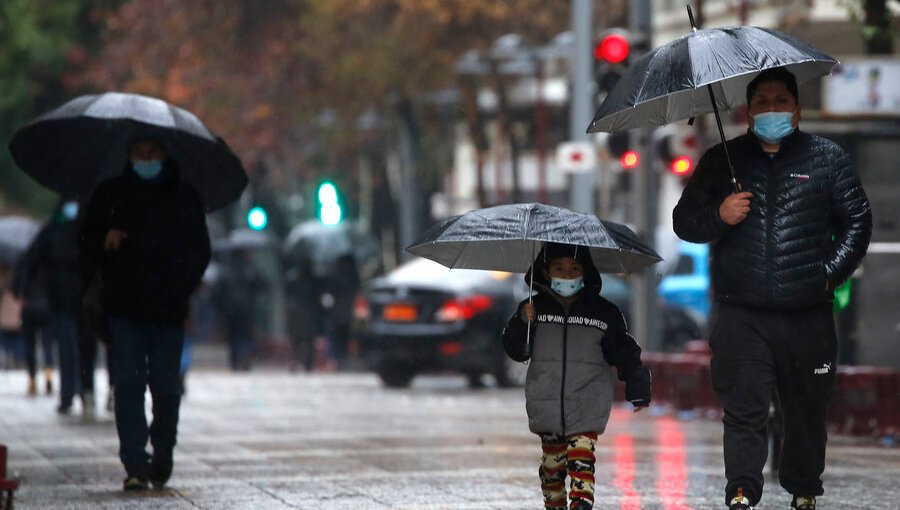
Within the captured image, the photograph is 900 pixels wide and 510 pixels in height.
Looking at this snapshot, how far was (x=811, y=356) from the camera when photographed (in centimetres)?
869

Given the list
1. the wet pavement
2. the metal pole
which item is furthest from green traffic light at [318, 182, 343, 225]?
the wet pavement

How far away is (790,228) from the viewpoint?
8.67 meters

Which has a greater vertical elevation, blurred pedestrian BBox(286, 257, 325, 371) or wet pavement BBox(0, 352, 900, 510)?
blurred pedestrian BBox(286, 257, 325, 371)

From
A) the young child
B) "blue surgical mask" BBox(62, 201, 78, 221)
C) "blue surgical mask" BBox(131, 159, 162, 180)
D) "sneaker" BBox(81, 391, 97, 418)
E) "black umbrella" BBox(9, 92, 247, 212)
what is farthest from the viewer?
"blue surgical mask" BBox(62, 201, 78, 221)

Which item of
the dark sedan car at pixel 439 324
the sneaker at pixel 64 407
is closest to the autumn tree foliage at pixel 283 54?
the dark sedan car at pixel 439 324

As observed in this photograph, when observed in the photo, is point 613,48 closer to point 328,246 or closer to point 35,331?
point 35,331

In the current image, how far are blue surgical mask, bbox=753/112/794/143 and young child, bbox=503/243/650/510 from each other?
899 mm

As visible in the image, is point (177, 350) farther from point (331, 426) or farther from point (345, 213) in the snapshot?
point (345, 213)

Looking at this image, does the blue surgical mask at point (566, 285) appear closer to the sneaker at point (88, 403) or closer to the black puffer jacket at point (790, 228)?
the black puffer jacket at point (790, 228)

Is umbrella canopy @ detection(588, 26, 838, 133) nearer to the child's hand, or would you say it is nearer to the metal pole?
the child's hand

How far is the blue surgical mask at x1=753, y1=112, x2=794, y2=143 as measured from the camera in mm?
8750

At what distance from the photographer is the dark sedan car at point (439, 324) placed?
2362cm

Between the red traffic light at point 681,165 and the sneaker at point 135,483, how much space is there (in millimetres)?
11648

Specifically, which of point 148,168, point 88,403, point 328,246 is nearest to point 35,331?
point 88,403
